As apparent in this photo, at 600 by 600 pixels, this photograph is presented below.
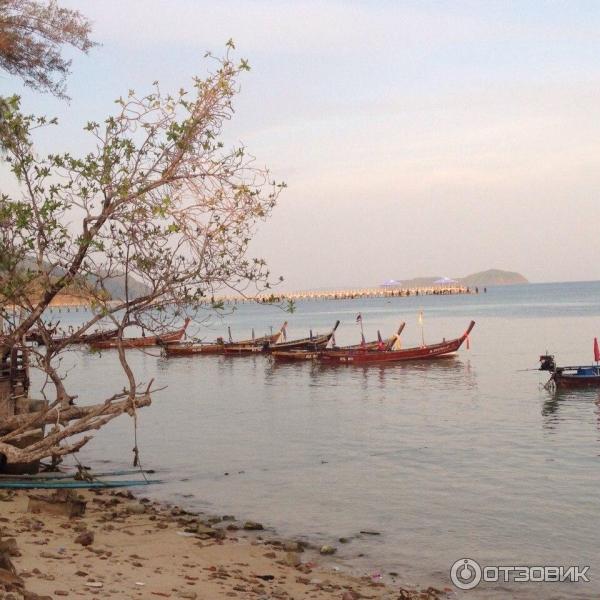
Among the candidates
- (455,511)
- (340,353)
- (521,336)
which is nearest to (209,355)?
(340,353)

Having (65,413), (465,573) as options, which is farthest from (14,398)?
(465,573)

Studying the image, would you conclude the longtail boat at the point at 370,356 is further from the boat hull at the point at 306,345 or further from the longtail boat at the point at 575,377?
the longtail boat at the point at 575,377

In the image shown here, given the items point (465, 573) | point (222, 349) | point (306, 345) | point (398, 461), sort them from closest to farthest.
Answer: point (465, 573) → point (398, 461) → point (306, 345) → point (222, 349)

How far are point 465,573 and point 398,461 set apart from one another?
748 cm

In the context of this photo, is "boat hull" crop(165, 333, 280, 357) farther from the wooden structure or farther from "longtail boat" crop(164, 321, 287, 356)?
the wooden structure

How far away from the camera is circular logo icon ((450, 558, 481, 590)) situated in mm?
11156

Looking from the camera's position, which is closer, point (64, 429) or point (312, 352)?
point (64, 429)

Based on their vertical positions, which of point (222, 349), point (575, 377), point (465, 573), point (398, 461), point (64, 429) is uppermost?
point (64, 429)

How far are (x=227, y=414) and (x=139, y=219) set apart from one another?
64.3 feet

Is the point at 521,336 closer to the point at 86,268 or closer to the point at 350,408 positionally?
the point at 350,408

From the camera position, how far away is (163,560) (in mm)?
10312

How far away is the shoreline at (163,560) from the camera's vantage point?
8607 mm

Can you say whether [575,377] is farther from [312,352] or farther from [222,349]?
[222,349]

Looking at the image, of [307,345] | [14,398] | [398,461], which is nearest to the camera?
[14,398]
